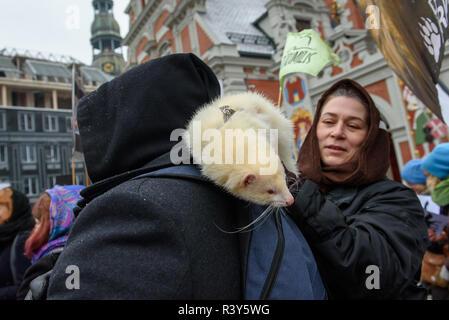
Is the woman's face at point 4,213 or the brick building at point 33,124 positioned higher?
the brick building at point 33,124

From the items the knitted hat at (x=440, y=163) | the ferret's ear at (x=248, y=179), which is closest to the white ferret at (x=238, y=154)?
the ferret's ear at (x=248, y=179)

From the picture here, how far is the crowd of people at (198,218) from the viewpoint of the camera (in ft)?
2.61

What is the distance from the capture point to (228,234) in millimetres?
971

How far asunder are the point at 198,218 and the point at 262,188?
8.2 inches

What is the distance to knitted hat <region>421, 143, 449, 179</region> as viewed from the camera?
2969 mm

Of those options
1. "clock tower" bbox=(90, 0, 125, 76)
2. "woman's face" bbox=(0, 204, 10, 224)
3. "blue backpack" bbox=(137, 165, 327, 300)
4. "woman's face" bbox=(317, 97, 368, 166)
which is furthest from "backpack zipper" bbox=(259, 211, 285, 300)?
"clock tower" bbox=(90, 0, 125, 76)

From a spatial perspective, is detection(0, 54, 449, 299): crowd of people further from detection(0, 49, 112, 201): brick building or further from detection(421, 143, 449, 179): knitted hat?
detection(0, 49, 112, 201): brick building

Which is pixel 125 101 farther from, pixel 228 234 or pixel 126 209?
pixel 228 234

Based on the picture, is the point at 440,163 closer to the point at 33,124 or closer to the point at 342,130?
the point at 342,130

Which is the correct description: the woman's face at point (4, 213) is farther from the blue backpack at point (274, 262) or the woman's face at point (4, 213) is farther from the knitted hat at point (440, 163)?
the knitted hat at point (440, 163)

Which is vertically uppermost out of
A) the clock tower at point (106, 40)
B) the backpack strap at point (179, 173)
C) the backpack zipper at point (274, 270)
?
the clock tower at point (106, 40)

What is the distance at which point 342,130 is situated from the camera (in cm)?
171

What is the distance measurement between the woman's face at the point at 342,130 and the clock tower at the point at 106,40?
62562 mm
